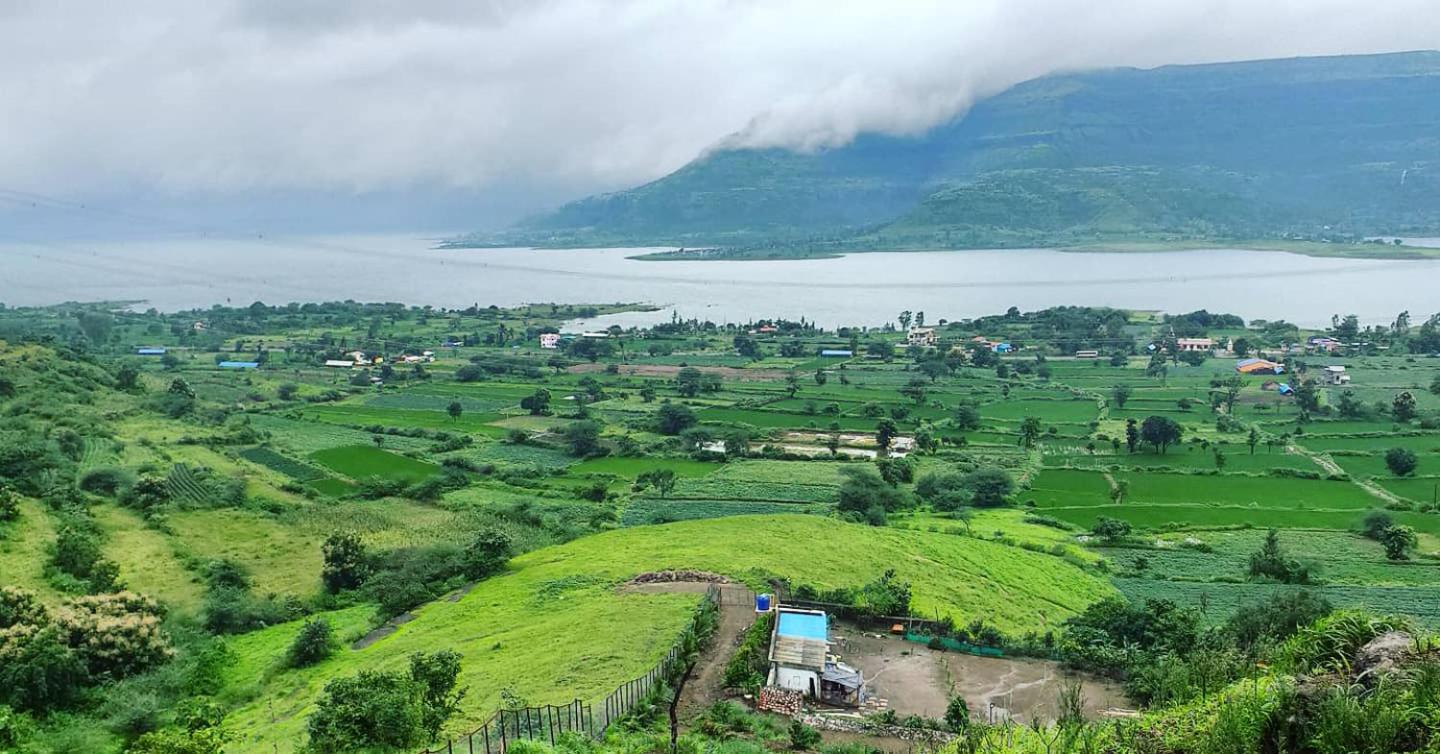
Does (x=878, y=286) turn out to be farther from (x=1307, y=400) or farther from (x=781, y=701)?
(x=781, y=701)

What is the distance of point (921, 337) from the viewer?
292 feet

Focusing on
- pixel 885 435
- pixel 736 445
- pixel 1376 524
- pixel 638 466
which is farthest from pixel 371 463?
pixel 1376 524

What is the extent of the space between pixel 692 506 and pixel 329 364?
55877mm

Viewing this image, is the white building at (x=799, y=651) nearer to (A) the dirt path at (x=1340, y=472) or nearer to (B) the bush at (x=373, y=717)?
(B) the bush at (x=373, y=717)

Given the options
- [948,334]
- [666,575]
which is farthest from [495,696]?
[948,334]

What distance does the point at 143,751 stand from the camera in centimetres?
1568

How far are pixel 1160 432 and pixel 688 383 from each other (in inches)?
1298

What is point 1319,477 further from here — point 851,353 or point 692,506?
point 851,353

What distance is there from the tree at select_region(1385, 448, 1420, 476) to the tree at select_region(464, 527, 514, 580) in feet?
129

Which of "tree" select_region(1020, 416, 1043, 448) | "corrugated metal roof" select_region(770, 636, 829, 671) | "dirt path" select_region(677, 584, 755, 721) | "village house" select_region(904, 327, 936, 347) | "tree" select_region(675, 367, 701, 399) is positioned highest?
"village house" select_region(904, 327, 936, 347)

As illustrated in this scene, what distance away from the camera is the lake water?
116562 mm

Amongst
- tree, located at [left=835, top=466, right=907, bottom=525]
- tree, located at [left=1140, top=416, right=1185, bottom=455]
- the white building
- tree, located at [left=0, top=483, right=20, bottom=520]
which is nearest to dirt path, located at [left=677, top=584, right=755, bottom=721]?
the white building

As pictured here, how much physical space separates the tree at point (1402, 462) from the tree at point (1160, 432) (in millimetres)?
9027

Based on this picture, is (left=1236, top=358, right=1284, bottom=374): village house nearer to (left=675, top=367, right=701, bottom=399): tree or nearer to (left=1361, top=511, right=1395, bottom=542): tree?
(left=1361, top=511, right=1395, bottom=542): tree
